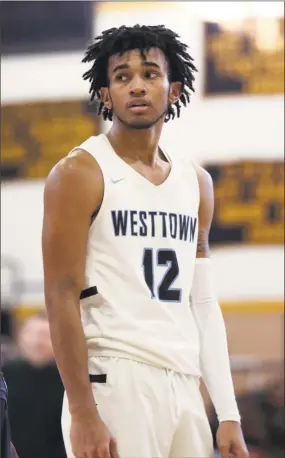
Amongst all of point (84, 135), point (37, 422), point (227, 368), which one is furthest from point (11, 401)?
point (84, 135)

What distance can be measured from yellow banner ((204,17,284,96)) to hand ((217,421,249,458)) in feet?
14.1

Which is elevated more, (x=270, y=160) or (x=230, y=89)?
(x=230, y=89)

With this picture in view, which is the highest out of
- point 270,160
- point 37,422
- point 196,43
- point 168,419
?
point 196,43

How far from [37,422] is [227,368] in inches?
78.4

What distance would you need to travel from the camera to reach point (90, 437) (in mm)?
2340

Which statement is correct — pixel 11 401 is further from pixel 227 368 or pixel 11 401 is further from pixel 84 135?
pixel 84 135

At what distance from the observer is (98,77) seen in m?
2.73

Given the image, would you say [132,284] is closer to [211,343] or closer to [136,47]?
[211,343]

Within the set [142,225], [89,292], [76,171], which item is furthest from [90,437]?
A: [76,171]

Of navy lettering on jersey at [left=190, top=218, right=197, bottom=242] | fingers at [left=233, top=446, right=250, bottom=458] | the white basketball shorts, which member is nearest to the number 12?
navy lettering on jersey at [left=190, top=218, right=197, bottom=242]

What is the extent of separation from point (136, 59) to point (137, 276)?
0.66 meters

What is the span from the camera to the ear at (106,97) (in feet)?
8.76

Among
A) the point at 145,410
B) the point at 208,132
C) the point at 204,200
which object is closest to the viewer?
the point at 145,410

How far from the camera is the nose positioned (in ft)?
8.36
